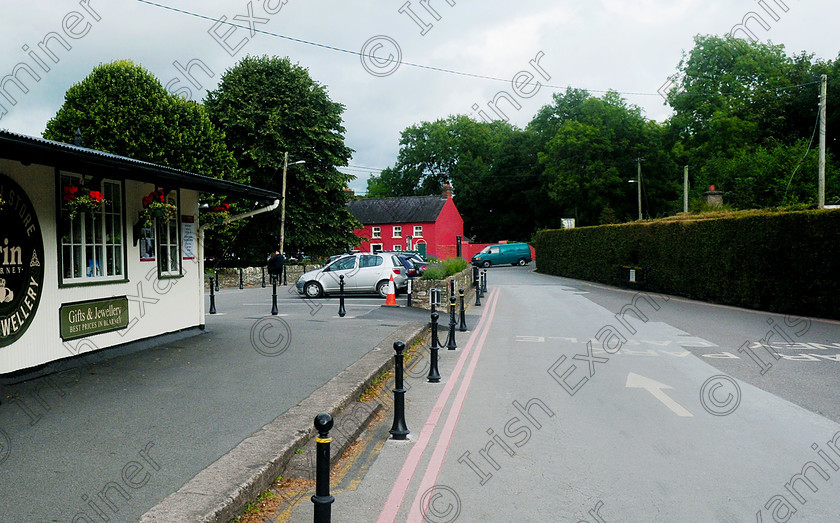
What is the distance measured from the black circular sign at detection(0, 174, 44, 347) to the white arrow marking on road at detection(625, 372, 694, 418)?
309 inches

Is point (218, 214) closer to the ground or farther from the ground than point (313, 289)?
farther from the ground

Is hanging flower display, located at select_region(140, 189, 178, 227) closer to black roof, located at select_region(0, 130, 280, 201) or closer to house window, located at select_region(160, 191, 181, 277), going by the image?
black roof, located at select_region(0, 130, 280, 201)

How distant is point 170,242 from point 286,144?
A: 32129 mm

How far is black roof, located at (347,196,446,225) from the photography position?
7194 centimetres

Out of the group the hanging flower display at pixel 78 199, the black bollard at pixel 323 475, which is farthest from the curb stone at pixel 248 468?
the hanging flower display at pixel 78 199

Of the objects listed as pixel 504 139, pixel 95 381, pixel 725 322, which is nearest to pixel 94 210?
pixel 95 381

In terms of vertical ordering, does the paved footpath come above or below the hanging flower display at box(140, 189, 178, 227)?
below

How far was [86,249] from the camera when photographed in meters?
8.88

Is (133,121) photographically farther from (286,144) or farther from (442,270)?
(442,270)

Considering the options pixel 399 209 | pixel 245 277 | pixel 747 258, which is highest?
pixel 399 209

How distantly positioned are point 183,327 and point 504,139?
244ft

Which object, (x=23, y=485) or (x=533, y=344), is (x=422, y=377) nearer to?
(x=533, y=344)

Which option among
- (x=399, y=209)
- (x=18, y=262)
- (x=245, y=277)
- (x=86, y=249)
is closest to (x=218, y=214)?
(x=86, y=249)

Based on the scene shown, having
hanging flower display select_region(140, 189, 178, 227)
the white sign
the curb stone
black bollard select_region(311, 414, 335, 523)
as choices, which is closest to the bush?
the white sign
